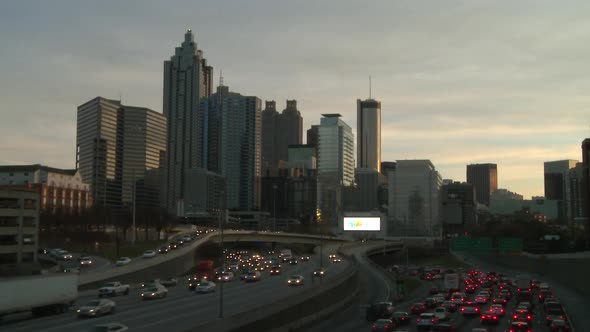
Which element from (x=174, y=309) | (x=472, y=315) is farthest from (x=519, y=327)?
(x=174, y=309)

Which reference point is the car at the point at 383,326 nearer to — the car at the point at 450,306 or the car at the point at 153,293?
the car at the point at 450,306

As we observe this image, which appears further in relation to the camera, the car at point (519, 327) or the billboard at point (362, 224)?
the billboard at point (362, 224)

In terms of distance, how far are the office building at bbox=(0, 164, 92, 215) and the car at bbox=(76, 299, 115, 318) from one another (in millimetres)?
118899

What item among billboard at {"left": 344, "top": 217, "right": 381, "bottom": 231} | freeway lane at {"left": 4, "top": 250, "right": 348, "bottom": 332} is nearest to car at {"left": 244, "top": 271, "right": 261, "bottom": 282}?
freeway lane at {"left": 4, "top": 250, "right": 348, "bottom": 332}

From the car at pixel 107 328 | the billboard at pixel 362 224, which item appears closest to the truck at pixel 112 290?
the car at pixel 107 328

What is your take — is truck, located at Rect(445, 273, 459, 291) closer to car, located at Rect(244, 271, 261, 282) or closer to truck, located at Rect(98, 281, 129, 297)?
car, located at Rect(244, 271, 261, 282)

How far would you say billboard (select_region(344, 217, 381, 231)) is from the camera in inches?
4749

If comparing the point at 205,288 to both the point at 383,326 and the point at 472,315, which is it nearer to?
the point at 383,326

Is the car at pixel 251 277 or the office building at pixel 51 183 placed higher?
the office building at pixel 51 183

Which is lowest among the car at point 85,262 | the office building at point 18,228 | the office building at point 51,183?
the car at point 85,262

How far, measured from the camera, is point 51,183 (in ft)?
548

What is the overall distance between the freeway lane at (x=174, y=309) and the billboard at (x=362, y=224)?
48350mm

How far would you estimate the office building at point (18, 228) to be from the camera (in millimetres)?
84062

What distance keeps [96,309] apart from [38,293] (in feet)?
13.4
